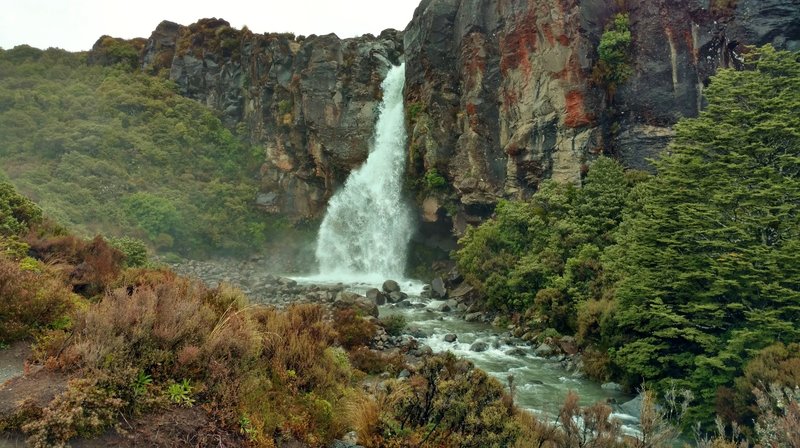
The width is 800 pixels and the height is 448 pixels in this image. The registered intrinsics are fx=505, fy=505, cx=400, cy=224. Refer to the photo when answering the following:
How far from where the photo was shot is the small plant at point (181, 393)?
5133mm

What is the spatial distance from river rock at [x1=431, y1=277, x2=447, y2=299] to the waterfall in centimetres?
674

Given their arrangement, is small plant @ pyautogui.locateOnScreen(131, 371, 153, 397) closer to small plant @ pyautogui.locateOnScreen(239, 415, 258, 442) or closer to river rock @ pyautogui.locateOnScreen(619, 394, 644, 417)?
small plant @ pyautogui.locateOnScreen(239, 415, 258, 442)

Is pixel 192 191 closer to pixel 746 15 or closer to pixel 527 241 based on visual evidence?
pixel 527 241

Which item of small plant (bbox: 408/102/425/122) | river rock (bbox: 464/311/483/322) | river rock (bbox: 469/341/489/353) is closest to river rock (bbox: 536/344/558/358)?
river rock (bbox: 469/341/489/353)

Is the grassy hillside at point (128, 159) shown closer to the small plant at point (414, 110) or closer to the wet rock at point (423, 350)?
the small plant at point (414, 110)

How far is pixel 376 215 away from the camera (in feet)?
117

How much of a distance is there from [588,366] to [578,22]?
19304 millimetres

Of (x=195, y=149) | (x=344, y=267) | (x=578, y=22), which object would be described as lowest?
(x=344, y=267)

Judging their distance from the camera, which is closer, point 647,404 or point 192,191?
point 647,404

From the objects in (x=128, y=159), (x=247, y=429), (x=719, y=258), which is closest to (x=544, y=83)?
(x=719, y=258)

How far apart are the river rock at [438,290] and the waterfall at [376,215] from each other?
6.74m

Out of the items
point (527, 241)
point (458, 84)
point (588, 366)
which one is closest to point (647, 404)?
point (588, 366)

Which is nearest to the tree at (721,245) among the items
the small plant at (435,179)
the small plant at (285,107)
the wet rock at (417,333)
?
the wet rock at (417,333)

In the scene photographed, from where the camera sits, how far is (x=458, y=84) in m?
32.7
